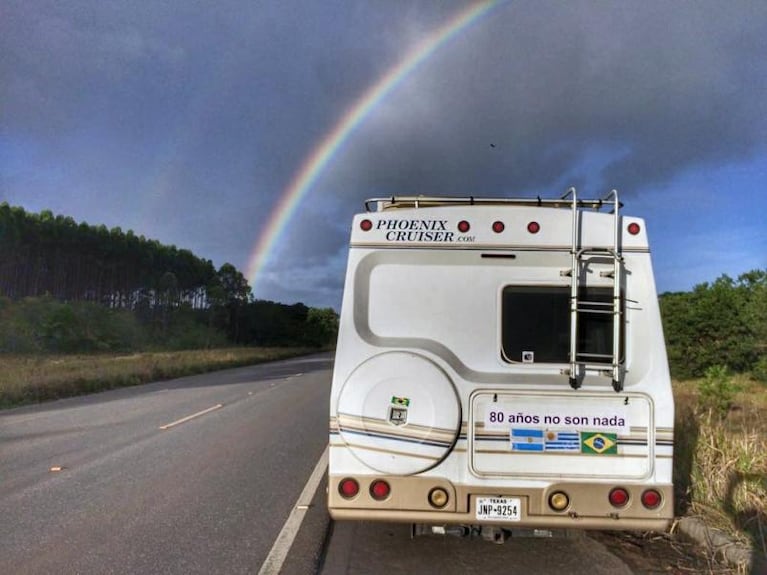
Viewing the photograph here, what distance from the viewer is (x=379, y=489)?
4273 millimetres

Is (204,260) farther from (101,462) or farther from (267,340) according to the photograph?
(101,462)

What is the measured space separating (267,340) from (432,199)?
91.8 metres

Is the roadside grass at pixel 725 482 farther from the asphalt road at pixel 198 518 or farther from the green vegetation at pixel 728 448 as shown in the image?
the asphalt road at pixel 198 518

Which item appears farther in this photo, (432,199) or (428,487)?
(432,199)

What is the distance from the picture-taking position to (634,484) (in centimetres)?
416

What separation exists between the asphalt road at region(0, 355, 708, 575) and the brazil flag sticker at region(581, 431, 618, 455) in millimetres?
1123

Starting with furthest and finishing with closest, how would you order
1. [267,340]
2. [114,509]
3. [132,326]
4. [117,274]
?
[267,340]
[117,274]
[132,326]
[114,509]

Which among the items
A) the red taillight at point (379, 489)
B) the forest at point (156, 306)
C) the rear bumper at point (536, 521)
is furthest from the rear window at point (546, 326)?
the forest at point (156, 306)

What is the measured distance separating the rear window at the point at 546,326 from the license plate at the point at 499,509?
0.97m

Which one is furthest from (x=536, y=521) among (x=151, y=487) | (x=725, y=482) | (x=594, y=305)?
(x=151, y=487)

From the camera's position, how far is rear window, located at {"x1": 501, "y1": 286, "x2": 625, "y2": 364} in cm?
444

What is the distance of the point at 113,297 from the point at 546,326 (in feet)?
274

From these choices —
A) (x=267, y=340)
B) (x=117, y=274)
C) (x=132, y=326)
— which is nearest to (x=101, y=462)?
(x=132, y=326)

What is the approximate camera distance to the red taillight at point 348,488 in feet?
14.1
